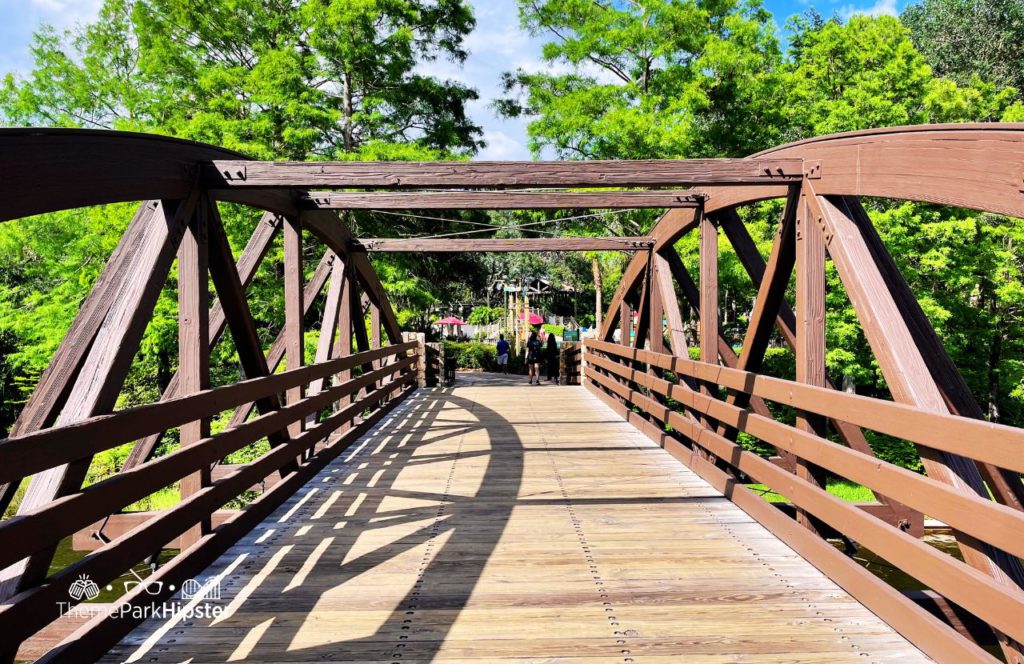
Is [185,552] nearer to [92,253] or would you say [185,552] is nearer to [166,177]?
[166,177]

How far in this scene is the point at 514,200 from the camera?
6.36m

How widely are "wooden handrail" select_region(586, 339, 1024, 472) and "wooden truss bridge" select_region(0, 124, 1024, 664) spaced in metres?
0.01

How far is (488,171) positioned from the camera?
4742 mm

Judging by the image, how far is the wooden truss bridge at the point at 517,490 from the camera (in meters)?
2.52

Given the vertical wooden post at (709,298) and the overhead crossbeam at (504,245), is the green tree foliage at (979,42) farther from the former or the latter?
the vertical wooden post at (709,298)

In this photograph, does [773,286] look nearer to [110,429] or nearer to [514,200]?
[514,200]

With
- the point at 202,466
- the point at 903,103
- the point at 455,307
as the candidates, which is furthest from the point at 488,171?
the point at 455,307

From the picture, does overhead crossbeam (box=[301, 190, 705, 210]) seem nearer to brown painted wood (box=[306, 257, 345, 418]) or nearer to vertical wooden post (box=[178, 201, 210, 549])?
brown painted wood (box=[306, 257, 345, 418])

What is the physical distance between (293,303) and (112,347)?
2.83 metres

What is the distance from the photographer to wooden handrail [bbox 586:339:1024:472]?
2.11 m

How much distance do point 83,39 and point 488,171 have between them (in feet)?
62.6

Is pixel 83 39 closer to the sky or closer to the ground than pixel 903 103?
closer to the sky

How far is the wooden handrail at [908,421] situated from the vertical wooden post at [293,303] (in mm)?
3662

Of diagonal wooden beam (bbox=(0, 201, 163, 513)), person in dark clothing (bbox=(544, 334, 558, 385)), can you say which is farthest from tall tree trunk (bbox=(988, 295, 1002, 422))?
diagonal wooden beam (bbox=(0, 201, 163, 513))
